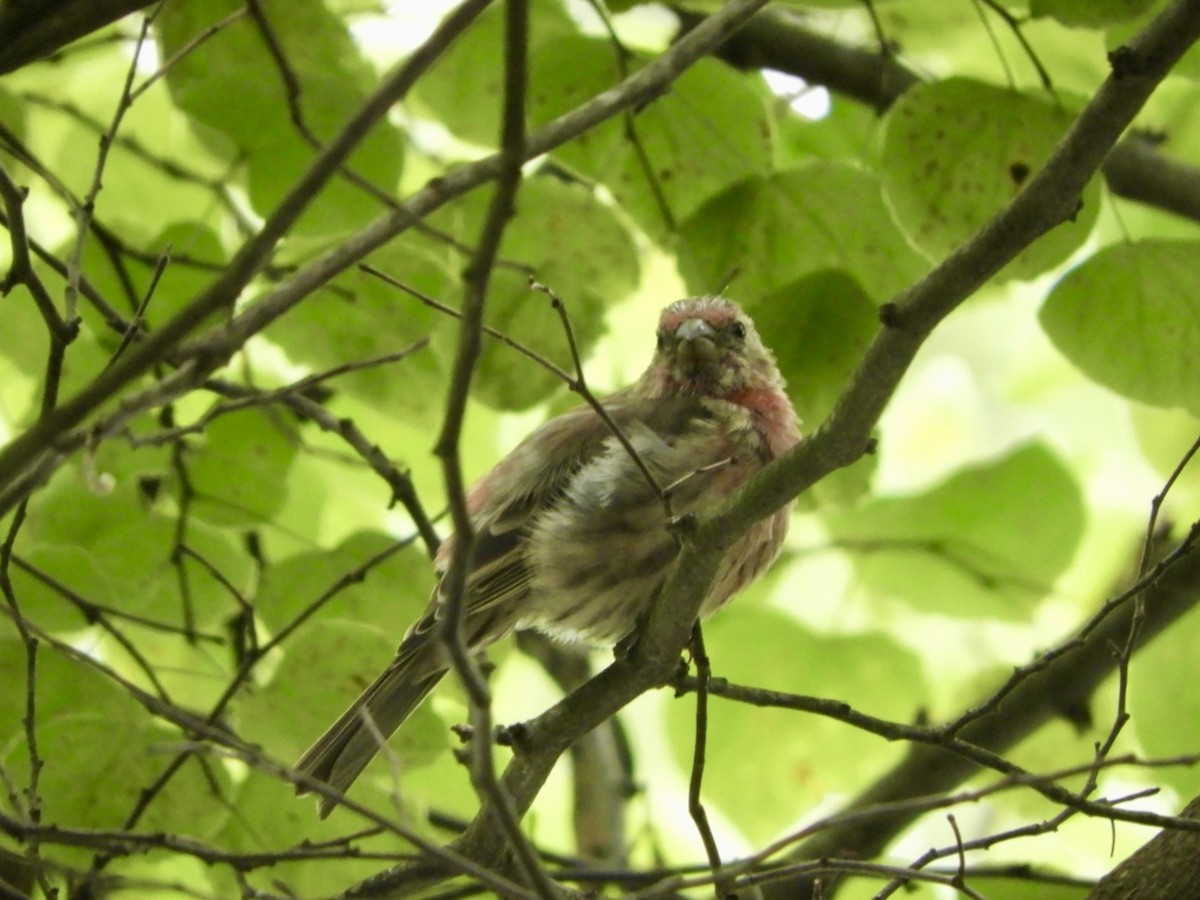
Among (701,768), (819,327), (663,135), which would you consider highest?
(663,135)

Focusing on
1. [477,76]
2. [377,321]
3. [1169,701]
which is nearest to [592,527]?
[377,321]

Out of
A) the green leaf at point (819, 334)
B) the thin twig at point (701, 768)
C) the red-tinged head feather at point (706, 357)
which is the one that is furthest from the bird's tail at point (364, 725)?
the red-tinged head feather at point (706, 357)

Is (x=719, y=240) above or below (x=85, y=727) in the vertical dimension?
above

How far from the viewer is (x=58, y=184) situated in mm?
3420

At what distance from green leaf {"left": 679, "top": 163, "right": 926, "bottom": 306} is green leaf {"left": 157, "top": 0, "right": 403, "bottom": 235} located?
851 mm

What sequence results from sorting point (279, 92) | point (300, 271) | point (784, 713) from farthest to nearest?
point (784, 713) < point (279, 92) < point (300, 271)

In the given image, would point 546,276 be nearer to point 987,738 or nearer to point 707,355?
point 707,355

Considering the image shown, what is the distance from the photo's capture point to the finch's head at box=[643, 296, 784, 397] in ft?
17.0

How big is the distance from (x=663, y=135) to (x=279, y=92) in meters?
1.02

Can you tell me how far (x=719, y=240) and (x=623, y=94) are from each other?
147 centimetres

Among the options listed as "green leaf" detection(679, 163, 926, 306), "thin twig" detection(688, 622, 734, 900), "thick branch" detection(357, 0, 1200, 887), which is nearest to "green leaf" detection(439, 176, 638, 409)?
"green leaf" detection(679, 163, 926, 306)

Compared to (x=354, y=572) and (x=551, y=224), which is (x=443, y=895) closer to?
(x=354, y=572)

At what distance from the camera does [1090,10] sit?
352cm

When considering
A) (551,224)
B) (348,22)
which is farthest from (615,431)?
(348,22)
